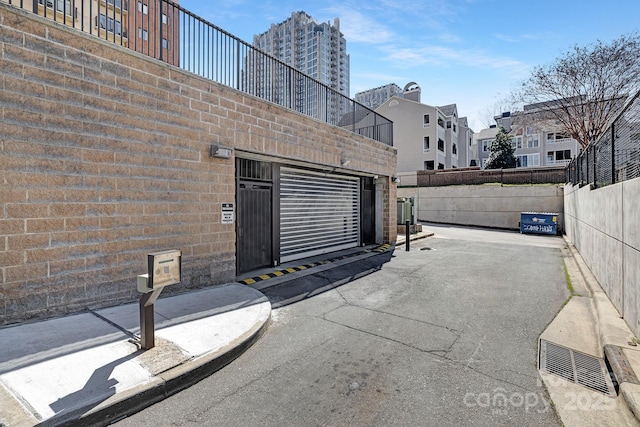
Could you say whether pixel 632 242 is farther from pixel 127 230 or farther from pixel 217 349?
pixel 127 230

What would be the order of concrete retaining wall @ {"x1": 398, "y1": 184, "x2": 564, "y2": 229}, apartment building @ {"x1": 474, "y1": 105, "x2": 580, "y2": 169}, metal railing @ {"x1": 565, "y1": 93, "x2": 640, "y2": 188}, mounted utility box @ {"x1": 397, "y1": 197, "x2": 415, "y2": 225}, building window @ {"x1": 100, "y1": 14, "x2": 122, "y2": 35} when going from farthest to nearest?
apartment building @ {"x1": 474, "y1": 105, "x2": 580, "y2": 169} < concrete retaining wall @ {"x1": 398, "y1": 184, "x2": 564, "y2": 229} < mounted utility box @ {"x1": 397, "y1": 197, "x2": 415, "y2": 225} < building window @ {"x1": 100, "y1": 14, "x2": 122, "y2": 35} < metal railing @ {"x1": 565, "y1": 93, "x2": 640, "y2": 188}

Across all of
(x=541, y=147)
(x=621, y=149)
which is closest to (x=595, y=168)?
(x=621, y=149)

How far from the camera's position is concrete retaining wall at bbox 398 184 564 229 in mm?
19375

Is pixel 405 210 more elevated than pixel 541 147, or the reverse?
pixel 541 147

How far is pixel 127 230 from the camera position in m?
5.17

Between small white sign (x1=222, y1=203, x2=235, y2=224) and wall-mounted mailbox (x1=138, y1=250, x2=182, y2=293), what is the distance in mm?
3025

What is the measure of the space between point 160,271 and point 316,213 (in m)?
7.45

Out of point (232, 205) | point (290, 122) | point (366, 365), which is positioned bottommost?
point (366, 365)

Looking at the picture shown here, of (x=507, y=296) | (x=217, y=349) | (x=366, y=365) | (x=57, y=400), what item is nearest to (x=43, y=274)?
(x=57, y=400)

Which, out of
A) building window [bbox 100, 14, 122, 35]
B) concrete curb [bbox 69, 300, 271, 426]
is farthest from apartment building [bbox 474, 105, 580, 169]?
concrete curb [bbox 69, 300, 271, 426]

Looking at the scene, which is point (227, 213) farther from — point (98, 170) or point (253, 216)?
point (98, 170)

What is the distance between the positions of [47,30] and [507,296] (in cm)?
876

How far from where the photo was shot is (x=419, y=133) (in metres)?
34.9

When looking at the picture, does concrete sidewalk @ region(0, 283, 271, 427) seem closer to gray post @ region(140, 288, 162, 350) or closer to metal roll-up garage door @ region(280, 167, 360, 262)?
gray post @ region(140, 288, 162, 350)
